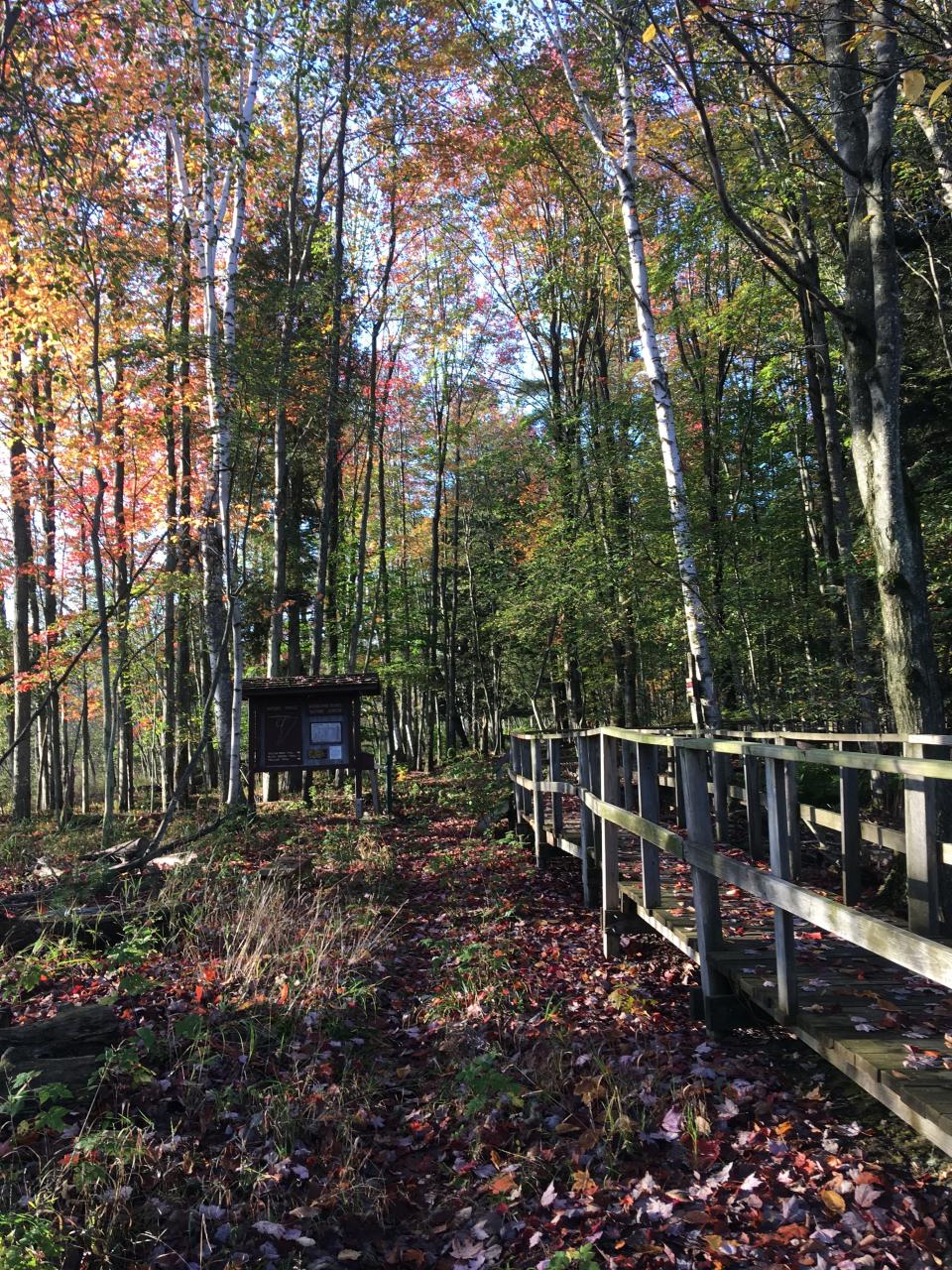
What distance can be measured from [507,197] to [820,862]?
18.7 meters

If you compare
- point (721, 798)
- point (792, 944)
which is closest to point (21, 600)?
point (721, 798)

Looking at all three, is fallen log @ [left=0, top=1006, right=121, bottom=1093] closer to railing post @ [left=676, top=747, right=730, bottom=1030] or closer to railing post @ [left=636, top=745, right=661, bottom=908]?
railing post @ [left=676, top=747, right=730, bottom=1030]

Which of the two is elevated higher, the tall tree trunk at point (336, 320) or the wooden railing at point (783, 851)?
the tall tree trunk at point (336, 320)

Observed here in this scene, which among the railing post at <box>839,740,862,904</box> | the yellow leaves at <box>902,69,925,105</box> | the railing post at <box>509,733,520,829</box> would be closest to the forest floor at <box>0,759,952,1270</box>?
the railing post at <box>839,740,862,904</box>

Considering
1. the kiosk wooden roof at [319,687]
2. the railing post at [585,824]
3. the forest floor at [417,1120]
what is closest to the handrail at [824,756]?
the forest floor at [417,1120]

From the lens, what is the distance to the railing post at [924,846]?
4160mm

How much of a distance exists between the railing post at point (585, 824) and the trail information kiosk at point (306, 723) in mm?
5338

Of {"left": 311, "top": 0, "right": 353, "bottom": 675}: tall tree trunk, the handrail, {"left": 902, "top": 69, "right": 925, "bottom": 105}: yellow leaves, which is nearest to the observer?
{"left": 902, "top": 69, "right": 925, "bottom": 105}: yellow leaves

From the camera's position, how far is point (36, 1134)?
12.0ft

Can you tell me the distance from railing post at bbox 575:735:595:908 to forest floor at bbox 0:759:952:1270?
3.39ft

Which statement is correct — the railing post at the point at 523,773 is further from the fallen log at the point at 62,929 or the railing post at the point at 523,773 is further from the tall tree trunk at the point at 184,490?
the fallen log at the point at 62,929

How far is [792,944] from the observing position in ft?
12.7

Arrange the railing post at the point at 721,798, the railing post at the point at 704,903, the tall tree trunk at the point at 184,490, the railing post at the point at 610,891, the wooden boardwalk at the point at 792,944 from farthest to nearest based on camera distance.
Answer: the tall tree trunk at the point at 184,490, the railing post at the point at 721,798, the railing post at the point at 610,891, the railing post at the point at 704,903, the wooden boardwalk at the point at 792,944

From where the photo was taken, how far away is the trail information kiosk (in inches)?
500
